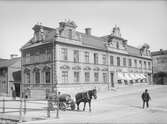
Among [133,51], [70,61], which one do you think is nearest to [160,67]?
[133,51]

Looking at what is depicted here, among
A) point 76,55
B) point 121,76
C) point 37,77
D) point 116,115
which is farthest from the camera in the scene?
point 121,76

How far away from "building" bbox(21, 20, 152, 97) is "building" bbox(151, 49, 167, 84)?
17173mm

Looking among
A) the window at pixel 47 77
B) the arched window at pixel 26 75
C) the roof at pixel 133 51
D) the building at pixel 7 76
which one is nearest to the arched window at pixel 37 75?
the window at pixel 47 77

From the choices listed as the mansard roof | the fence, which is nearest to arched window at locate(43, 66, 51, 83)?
the mansard roof

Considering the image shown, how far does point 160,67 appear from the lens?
59.8 m

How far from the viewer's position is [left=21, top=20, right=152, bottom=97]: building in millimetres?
32188

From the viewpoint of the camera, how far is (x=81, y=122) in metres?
11.8

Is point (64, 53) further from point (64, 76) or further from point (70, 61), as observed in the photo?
point (64, 76)

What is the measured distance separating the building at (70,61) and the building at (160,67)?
17173 mm

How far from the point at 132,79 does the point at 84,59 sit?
15.8 m

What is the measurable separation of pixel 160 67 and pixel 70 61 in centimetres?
3503

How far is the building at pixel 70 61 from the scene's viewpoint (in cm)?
3219

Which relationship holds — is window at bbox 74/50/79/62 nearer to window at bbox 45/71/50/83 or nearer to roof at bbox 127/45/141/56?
window at bbox 45/71/50/83

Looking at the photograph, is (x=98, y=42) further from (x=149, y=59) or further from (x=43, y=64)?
(x=149, y=59)
